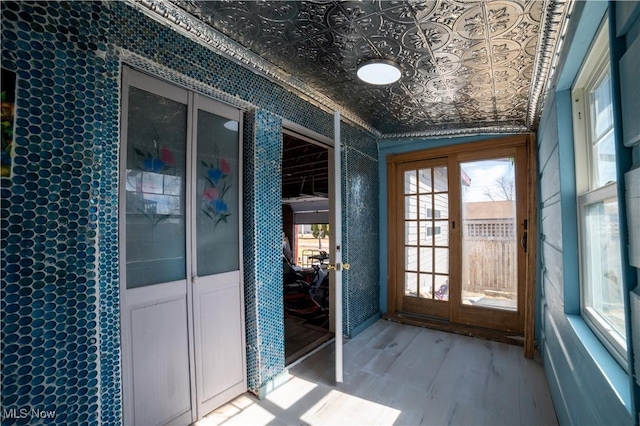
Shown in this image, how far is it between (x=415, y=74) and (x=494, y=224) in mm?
2145

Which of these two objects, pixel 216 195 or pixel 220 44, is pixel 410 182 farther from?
pixel 220 44

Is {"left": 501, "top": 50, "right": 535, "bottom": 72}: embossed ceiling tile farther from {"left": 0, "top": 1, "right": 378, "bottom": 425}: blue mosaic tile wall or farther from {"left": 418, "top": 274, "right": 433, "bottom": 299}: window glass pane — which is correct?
{"left": 418, "top": 274, "right": 433, "bottom": 299}: window glass pane

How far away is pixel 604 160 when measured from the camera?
4.54 ft

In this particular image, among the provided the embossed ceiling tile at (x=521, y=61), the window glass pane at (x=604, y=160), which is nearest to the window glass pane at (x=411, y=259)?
the embossed ceiling tile at (x=521, y=61)

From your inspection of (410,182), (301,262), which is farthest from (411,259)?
(301,262)

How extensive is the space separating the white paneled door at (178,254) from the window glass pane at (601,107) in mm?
2119

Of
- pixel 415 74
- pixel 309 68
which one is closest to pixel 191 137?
pixel 309 68

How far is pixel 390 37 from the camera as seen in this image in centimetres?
177

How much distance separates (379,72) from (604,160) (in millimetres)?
1444

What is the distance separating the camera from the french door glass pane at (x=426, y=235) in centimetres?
371

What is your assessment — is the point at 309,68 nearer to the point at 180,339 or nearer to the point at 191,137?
the point at 191,137

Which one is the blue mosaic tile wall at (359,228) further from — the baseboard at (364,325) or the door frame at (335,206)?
the door frame at (335,206)

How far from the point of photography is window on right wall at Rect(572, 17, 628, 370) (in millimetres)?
1204

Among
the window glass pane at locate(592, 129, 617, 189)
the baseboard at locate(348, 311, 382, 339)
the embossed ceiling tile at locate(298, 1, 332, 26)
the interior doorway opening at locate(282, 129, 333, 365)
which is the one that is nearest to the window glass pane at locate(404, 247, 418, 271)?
the baseboard at locate(348, 311, 382, 339)
